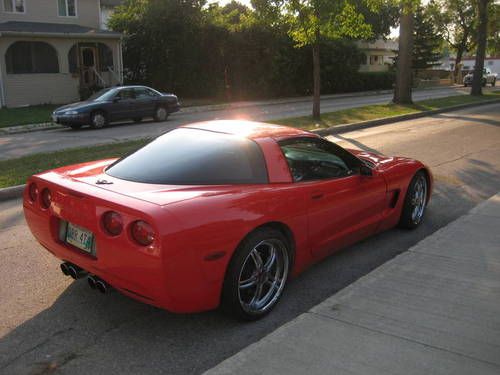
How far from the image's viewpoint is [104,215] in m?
3.39

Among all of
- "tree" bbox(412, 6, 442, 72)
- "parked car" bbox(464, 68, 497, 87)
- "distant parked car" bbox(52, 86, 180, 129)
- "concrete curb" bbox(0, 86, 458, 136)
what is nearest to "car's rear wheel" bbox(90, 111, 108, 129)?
"distant parked car" bbox(52, 86, 180, 129)

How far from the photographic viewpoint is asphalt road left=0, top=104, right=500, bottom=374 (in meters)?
3.20

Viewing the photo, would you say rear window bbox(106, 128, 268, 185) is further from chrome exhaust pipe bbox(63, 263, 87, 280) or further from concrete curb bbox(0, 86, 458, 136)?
concrete curb bbox(0, 86, 458, 136)

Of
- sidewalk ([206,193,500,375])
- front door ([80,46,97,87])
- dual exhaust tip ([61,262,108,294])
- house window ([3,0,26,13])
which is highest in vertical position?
house window ([3,0,26,13])

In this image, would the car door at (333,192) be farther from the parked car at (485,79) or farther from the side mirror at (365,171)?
the parked car at (485,79)

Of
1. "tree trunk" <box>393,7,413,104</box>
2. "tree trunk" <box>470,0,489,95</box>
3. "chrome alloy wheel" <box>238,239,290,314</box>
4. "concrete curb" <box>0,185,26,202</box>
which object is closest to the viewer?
"chrome alloy wheel" <box>238,239,290,314</box>

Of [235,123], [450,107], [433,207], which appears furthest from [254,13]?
[235,123]

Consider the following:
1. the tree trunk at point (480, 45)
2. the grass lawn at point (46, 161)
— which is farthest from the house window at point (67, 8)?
the tree trunk at point (480, 45)

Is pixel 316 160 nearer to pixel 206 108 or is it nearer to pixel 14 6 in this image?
pixel 206 108

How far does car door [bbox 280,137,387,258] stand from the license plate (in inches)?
61.6

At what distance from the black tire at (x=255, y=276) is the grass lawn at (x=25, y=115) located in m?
16.4

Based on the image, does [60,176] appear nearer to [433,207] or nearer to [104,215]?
[104,215]

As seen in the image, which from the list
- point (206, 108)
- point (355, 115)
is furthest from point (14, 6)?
point (355, 115)

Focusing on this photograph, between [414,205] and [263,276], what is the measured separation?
2.53 metres
